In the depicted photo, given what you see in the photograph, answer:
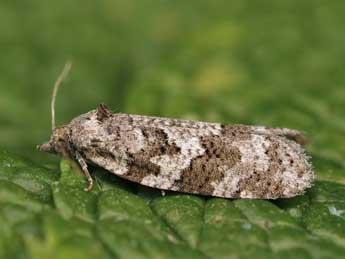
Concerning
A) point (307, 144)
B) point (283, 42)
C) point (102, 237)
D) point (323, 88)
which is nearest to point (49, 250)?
point (102, 237)

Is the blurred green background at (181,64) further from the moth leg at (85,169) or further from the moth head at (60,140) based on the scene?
the moth leg at (85,169)

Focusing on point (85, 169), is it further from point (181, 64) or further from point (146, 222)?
point (181, 64)

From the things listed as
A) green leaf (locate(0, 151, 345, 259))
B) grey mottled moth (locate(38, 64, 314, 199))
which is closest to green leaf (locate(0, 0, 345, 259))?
green leaf (locate(0, 151, 345, 259))

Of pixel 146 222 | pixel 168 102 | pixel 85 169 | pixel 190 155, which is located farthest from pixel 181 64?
pixel 146 222

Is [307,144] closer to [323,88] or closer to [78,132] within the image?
[323,88]

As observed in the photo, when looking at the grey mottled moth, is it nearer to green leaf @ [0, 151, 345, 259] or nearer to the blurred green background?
green leaf @ [0, 151, 345, 259]

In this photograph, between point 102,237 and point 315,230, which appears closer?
point 102,237
